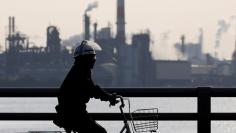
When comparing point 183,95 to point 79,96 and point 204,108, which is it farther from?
point 79,96

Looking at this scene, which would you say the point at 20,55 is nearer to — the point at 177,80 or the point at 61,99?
the point at 177,80

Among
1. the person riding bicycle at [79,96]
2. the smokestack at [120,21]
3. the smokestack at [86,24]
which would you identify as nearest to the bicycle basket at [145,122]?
the person riding bicycle at [79,96]

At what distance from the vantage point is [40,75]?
16775 cm

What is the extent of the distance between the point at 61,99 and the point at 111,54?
6395 inches

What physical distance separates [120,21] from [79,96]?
14879cm

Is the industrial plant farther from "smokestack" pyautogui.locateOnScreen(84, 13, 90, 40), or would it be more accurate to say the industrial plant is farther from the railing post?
the railing post

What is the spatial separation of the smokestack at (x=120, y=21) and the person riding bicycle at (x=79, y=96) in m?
149

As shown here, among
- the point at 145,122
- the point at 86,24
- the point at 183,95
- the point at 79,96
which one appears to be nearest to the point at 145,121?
the point at 145,122

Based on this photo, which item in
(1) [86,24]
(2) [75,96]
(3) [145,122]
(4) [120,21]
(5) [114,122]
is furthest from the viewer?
(1) [86,24]

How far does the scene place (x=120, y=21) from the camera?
155m

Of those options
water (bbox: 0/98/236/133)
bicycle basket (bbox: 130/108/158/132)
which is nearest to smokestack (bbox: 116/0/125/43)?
water (bbox: 0/98/236/133)

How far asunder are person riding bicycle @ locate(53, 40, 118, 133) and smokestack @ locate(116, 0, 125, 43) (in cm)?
14871

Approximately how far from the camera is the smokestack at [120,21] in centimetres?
15550

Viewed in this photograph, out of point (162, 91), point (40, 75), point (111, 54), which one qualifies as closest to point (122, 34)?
point (111, 54)
